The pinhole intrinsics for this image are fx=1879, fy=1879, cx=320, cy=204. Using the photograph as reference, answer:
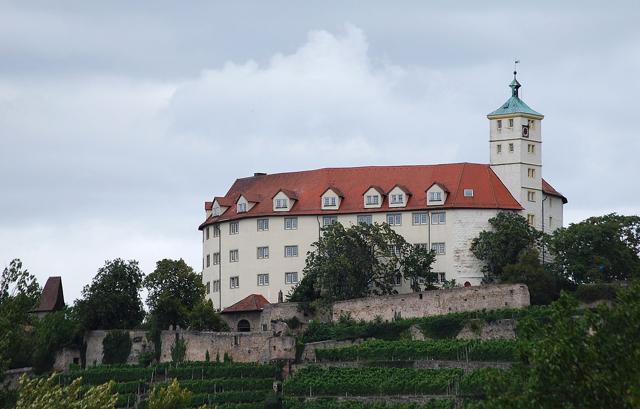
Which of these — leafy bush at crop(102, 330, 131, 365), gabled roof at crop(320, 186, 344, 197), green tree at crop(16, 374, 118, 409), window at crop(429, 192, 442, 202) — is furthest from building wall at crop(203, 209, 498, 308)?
green tree at crop(16, 374, 118, 409)

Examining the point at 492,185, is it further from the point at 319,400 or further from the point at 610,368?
the point at 610,368

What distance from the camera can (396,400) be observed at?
92875mm

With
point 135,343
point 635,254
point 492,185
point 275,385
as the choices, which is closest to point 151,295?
point 135,343

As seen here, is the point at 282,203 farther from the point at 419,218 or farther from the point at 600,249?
the point at 600,249

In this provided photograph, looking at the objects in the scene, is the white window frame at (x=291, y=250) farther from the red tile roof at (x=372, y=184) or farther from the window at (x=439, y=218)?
the window at (x=439, y=218)

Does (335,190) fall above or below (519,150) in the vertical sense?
below

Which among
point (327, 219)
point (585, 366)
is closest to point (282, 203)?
point (327, 219)

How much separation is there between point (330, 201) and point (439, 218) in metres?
7.19

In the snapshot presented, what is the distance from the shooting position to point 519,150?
362 feet

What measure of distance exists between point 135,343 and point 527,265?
22.6m

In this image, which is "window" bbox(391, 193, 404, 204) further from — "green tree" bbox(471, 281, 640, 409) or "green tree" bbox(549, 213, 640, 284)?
"green tree" bbox(471, 281, 640, 409)

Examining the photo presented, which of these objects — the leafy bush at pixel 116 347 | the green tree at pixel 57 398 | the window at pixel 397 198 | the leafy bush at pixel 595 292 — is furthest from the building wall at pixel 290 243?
the green tree at pixel 57 398

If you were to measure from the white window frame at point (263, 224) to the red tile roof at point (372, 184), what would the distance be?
15.5 inches

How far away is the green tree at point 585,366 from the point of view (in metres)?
53.1
